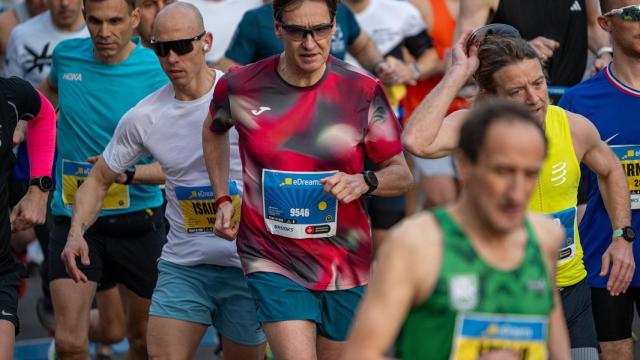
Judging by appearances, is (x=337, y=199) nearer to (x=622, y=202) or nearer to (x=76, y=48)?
(x=622, y=202)

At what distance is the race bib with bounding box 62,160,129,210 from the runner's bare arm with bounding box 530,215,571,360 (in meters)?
3.94

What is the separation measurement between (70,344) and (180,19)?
1.95 m

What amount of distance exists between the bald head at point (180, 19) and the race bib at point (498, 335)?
3.21m

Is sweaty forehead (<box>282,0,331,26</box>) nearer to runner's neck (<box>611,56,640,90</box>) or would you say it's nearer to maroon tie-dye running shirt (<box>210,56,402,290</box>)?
maroon tie-dye running shirt (<box>210,56,402,290</box>)

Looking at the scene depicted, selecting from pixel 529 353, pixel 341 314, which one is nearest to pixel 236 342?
pixel 341 314

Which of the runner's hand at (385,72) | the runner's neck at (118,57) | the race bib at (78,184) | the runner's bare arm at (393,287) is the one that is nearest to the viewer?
the runner's bare arm at (393,287)

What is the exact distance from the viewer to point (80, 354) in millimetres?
7910

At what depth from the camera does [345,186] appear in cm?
590

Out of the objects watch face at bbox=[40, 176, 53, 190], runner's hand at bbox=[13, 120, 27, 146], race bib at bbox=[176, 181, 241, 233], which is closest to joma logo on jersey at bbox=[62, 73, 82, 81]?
runner's hand at bbox=[13, 120, 27, 146]

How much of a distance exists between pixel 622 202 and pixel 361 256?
1.17m

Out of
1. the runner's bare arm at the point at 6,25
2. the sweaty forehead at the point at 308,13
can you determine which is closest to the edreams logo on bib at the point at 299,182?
the sweaty forehead at the point at 308,13

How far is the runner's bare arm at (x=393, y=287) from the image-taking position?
4141mm

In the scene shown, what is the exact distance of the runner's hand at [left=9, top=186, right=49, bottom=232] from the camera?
23.5ft

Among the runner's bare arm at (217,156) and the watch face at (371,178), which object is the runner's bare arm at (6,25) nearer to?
the runner's bare arm at (217,156)
